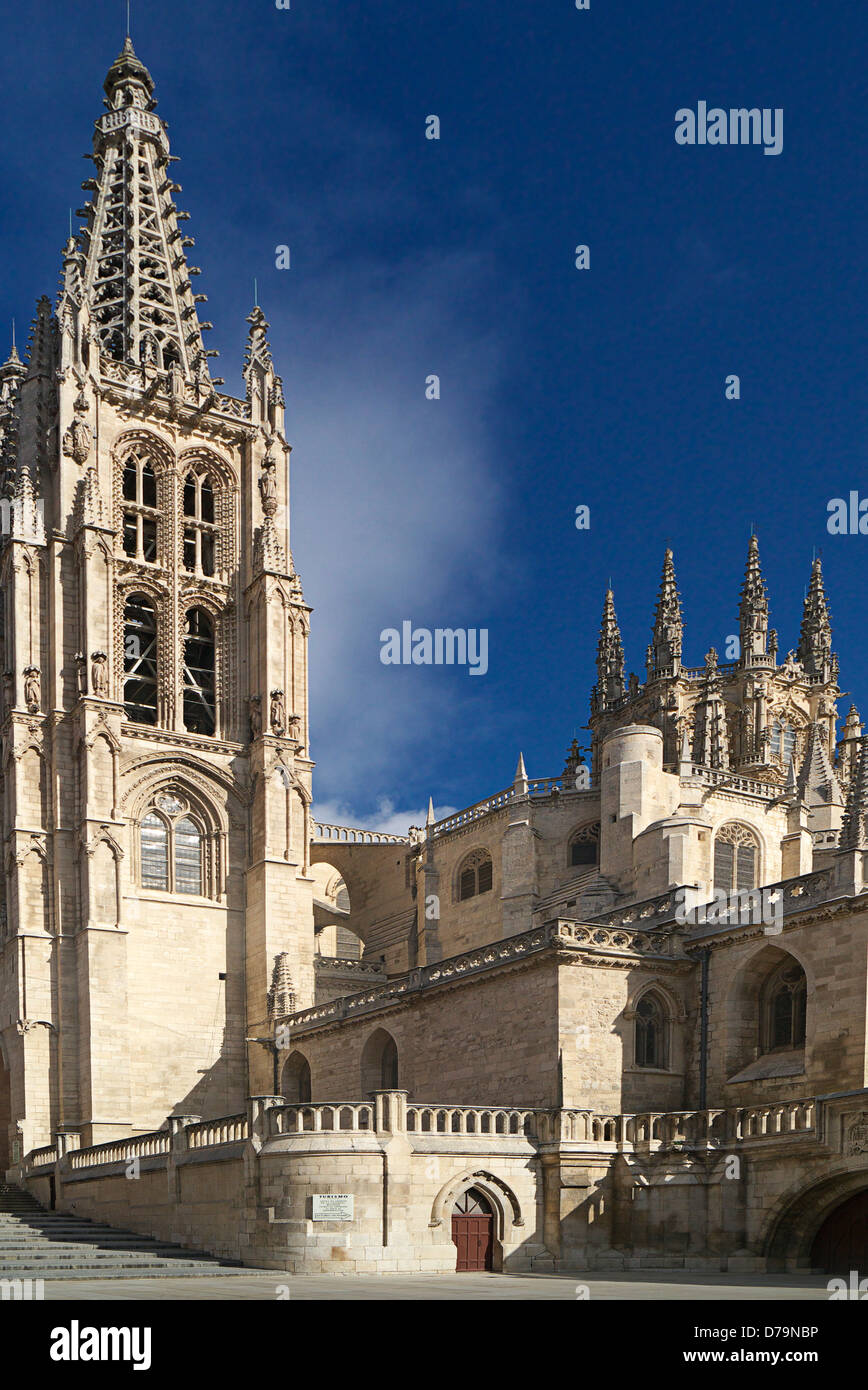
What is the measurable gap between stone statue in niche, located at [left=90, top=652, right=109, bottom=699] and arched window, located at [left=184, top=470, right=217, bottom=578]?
19.6ft

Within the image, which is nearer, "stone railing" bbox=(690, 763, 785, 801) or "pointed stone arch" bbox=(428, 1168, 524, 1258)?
"pointed stone arch" bbox=(428, 1168, 524, 1258)

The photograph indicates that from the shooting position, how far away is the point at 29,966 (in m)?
40.0

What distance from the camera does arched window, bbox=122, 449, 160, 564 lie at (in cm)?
4694

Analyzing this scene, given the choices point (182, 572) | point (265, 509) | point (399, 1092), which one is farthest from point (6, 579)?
point (399, 1092)

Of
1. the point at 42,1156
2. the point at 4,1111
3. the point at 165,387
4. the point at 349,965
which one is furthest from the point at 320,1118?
the point at 165,387

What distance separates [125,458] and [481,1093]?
25.6 metres

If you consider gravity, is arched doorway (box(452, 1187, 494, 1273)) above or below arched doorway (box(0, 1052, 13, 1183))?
above

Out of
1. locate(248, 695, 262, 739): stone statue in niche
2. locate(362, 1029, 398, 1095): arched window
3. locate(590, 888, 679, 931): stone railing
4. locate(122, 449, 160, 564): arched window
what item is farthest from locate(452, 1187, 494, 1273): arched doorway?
locate(122, 449, 160, 564): arched window

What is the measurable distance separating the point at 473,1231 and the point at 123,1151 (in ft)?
35.0

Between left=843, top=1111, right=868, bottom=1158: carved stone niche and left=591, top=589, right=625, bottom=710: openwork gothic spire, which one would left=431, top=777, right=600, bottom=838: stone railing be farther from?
left=843, top=1111, right=868, bottom=1158: carved stone niche

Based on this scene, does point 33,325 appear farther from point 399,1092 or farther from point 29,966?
point 399,1092

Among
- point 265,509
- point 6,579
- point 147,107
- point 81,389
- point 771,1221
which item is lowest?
point 771,1221

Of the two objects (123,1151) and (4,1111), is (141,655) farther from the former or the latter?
(123,1151)

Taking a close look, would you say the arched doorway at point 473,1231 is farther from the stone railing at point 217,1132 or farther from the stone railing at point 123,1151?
the stone railing at point 123,1151
